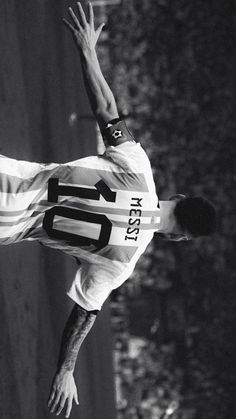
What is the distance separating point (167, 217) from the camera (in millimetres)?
3479

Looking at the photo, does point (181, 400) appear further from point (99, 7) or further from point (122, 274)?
point (122, 274)

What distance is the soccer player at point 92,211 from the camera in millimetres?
3088

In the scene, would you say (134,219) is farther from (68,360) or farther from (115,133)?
(68,360)

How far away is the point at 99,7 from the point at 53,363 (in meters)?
12.4

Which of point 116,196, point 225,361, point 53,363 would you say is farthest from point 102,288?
point 225,361

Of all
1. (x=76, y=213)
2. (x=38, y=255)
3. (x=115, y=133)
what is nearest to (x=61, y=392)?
(x=76, y=213)

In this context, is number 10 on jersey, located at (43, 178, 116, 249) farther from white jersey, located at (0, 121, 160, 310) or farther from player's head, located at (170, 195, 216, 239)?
player's head, located at (170, 195, 216, 239)

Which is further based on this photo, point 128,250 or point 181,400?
point 181,400

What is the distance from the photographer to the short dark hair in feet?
11.3

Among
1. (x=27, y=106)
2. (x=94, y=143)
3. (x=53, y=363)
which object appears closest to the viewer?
(x=53, y=363)

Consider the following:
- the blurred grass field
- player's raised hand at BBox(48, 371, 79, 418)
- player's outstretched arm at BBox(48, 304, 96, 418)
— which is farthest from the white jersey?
the blurred grass field

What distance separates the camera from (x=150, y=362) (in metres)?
15.8

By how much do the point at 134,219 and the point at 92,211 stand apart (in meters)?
0.24

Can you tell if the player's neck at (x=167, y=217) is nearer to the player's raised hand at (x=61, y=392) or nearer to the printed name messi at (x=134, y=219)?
the printed name messi at (x=134, y=219)
